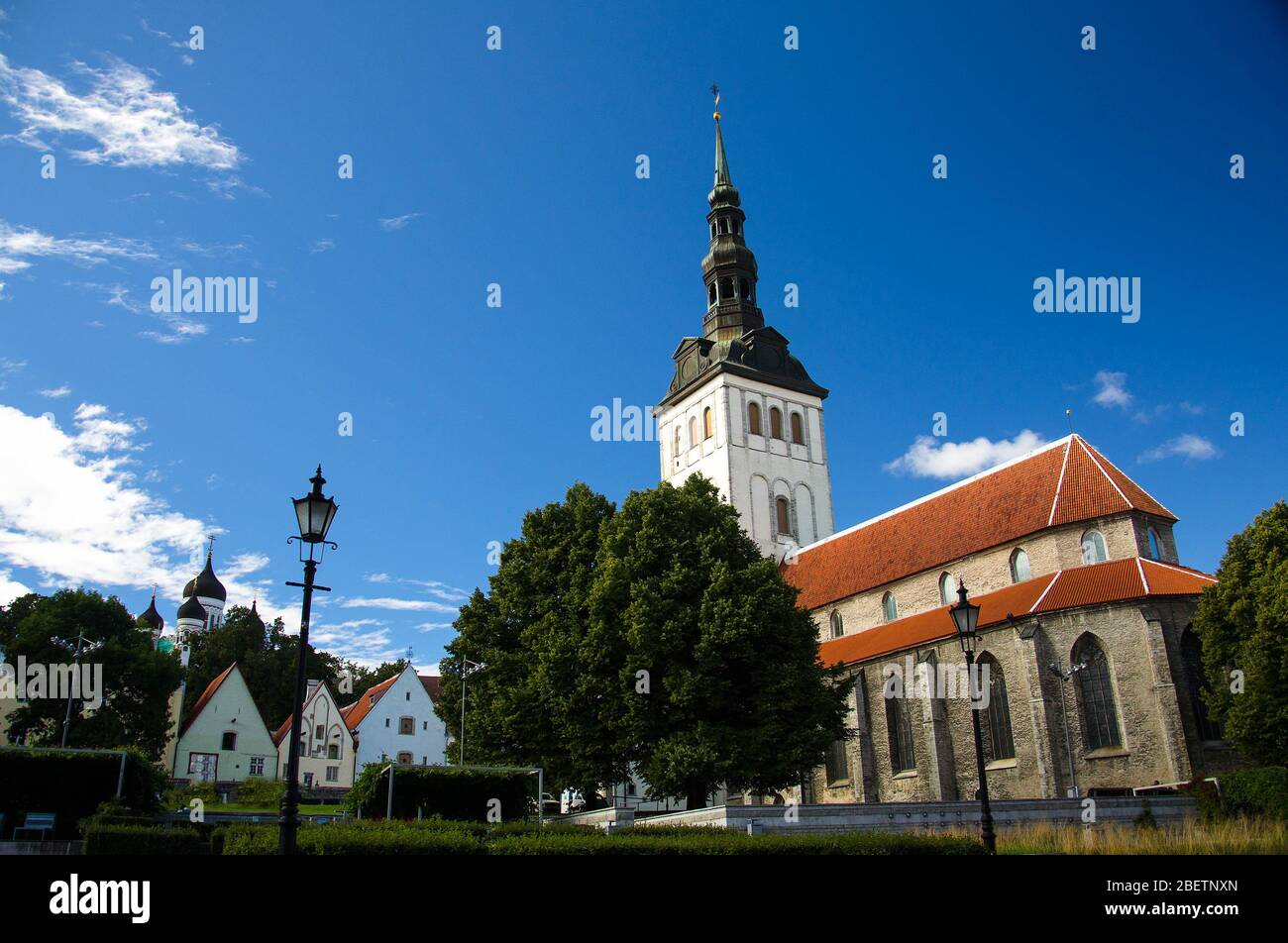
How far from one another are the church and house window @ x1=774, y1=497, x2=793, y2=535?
93 mm

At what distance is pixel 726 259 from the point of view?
61.0 metres

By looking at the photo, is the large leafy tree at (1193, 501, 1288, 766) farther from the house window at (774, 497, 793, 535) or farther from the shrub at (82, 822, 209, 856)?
the shrub at (82, 822, 209, 856)

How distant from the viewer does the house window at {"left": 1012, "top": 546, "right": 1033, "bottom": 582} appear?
40.3 m

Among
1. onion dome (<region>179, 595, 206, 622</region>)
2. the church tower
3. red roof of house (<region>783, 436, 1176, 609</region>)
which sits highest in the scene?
the church tower

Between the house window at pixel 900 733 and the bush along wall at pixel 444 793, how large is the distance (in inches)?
718

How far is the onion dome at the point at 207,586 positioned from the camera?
8900 cm

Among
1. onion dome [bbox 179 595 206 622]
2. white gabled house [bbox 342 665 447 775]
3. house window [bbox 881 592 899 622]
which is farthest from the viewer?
onion dome [bbox 179 595 206 622]

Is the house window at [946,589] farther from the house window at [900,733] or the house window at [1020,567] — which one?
the house window at [900,733]

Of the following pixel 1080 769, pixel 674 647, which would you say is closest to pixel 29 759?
pixel 674 647

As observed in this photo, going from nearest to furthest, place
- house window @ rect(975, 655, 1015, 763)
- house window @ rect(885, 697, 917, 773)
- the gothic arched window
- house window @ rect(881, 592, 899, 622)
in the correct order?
house window @ rect(975, 655, 1015, 763) < house window @ rect(885, 697, 917, 773) < house window @ rect(881, 592, 899, 622) < the gothic arched window

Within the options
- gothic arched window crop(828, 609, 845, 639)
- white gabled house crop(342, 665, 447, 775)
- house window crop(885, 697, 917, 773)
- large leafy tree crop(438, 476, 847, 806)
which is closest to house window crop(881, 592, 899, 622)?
gothic arched window crop(828, 609, 845, 639)

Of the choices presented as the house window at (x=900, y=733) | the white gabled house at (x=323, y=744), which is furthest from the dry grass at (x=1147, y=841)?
the white gabled house at (x=323, y=744)

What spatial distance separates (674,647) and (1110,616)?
16425 millimetres
